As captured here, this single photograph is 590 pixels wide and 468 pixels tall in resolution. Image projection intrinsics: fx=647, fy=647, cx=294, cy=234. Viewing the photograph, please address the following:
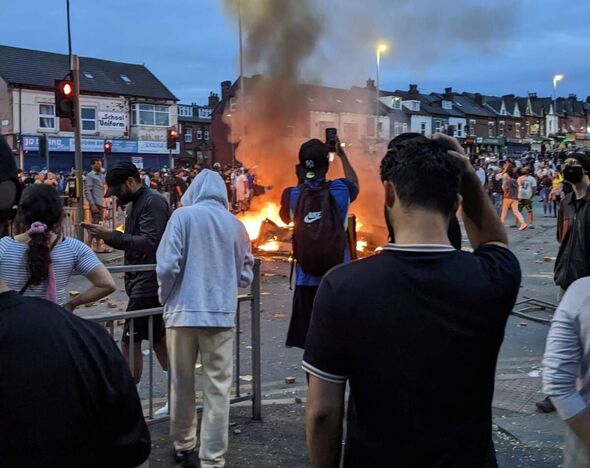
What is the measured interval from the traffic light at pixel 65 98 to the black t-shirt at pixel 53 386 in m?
11.1

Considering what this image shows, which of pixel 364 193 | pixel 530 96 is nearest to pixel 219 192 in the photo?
pixel 364 193

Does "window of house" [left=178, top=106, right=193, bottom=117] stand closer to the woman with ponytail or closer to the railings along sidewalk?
the railings along sidewalk

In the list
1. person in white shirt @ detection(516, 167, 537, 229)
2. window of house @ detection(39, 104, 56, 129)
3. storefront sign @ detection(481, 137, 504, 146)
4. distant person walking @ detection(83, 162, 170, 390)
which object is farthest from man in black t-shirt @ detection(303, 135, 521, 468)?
storefront sign @ detection(481, 137, 504, 146)

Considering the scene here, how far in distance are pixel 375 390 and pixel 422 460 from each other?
0.23 meters

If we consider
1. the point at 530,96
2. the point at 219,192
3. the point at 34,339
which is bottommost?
the point at 34,339

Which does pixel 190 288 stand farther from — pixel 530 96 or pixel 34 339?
pixel 530 96

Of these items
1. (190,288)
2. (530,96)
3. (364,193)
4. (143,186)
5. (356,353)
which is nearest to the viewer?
(356,353)

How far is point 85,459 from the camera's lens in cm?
151

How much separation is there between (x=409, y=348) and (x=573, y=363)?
0.65 m

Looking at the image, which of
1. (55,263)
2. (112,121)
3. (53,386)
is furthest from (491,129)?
(53,386)

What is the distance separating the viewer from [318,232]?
14.4ft

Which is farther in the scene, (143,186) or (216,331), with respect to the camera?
(143,186)

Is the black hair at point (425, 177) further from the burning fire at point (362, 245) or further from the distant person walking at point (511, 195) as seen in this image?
the distant person walking at point (511, 195)

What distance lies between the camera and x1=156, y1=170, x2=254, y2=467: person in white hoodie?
3.82m
